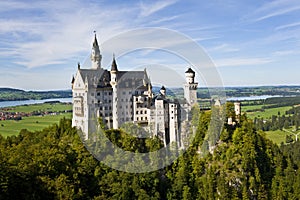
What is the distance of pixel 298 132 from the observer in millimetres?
114688

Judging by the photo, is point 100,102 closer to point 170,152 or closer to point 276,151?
point 170,152

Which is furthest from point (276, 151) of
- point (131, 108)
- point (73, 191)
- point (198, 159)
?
point (73, 191)

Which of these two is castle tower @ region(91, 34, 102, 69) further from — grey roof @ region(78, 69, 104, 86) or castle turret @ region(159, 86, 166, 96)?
castle turret @ region(159, 86, 166, 96)

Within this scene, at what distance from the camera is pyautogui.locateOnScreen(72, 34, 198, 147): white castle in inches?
1918

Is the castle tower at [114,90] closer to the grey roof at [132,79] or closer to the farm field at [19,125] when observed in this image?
the grey roof at [132,79]

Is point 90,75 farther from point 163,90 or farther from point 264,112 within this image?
point 264,112

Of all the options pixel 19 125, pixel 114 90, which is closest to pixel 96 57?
pixel 114 90

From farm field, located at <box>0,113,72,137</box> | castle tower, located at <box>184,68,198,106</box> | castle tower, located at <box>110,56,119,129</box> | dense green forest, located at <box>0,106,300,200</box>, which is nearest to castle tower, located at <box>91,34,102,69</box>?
castle tower, located at <box>110,56,119,129</box>

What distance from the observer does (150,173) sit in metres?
44.9

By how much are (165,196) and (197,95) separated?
624 inches

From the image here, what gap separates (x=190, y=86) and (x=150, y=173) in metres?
14.3

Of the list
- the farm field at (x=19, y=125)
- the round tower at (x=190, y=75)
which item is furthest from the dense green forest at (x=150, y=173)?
the farm field at (x=19, y=125)

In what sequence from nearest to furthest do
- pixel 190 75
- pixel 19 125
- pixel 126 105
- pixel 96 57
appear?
pixel 126 105 < pixel 190 75 < pixel 96 57 < pixel 19 125

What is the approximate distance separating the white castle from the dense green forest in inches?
87.1
